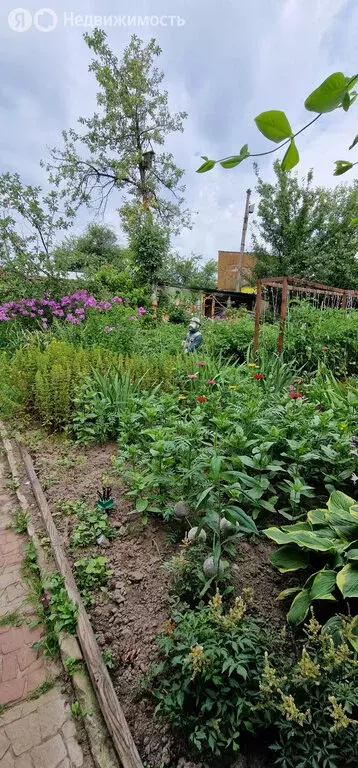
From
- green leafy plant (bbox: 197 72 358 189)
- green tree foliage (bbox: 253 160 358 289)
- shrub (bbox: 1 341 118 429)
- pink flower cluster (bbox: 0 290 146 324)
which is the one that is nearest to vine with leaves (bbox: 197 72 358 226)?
green leafy plant (bbox: 197 72 358 189)

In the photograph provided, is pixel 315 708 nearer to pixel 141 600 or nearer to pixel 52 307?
pixel 141 600

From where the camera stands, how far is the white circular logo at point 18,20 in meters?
0.92

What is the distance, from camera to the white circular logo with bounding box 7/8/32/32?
925 mm

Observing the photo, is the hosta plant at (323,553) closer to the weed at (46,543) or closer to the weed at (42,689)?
the weed at (42,689)

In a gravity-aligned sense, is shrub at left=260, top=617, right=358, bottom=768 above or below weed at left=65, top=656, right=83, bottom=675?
above

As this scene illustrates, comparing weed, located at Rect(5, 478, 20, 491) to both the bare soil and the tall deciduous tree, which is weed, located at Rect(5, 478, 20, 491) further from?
the tall deciduous tree

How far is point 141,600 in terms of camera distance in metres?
1.49

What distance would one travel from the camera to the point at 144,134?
1202 cm

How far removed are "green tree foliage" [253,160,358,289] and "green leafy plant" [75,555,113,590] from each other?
12.3 metres

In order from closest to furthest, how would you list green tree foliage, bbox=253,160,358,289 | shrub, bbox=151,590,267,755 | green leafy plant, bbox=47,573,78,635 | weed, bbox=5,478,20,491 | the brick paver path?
shrub, bbox=151,590,267,755
the brick paver path
green leafy plant, bbox=47,573,78,635
weed, bbox=5,478,20,491
green tree foliage, bbox=253,160,358,289

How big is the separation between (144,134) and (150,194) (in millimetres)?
1873

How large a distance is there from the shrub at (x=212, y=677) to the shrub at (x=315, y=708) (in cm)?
8

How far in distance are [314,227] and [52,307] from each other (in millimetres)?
10120

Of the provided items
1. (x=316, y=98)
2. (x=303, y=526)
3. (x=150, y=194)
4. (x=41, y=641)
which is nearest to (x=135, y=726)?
(x=41, y=641)
